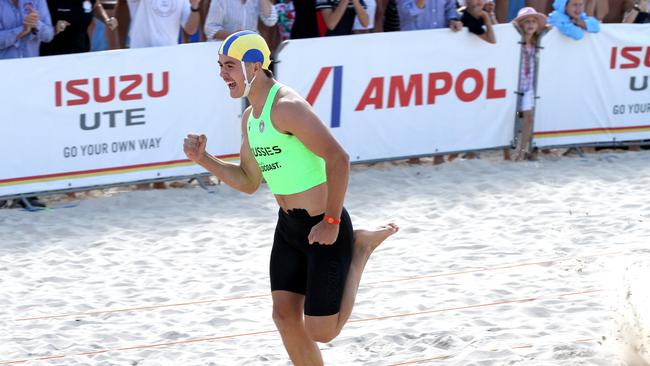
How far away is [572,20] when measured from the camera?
37.3 feet

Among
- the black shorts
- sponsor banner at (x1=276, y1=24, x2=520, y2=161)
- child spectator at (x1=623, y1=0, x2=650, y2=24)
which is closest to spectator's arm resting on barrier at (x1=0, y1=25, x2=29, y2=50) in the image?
sponsor banner at (x1=276, y1=24, x2=520, y2=161)

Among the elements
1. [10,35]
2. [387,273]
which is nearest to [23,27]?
[10,35]

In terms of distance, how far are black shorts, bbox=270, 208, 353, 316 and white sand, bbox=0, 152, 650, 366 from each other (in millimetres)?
908

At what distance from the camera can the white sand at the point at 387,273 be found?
6.24 meters

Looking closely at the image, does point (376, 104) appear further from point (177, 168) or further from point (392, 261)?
point (392, 261)

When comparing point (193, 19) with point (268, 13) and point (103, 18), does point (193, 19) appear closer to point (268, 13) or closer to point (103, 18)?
point (268, 13)

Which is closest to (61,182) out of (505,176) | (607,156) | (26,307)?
(26,307)

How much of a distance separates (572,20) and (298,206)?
6.84m

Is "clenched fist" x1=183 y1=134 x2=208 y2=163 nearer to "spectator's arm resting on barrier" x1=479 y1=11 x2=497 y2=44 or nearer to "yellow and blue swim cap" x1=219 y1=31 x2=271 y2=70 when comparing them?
"yellow and blue swim cap" x1=219 y1=31 x2=271 y2=70

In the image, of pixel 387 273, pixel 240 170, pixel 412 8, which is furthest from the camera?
pixel 412 8

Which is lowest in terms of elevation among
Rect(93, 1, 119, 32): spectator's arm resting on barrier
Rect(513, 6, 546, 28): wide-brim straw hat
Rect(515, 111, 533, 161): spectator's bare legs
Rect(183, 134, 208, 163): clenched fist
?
Rect(515, 111, 533, 161): spectator's bare legs

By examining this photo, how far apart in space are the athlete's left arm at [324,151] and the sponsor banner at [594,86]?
665 centimetres

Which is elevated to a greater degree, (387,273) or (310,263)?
(310,263)

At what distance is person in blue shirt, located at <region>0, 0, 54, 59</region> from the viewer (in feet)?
31.0
